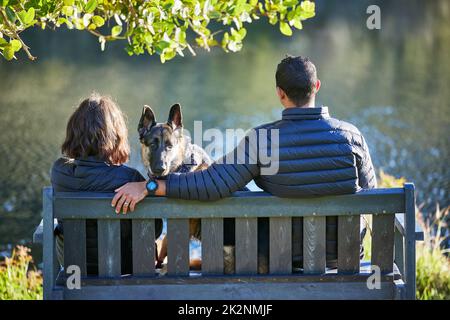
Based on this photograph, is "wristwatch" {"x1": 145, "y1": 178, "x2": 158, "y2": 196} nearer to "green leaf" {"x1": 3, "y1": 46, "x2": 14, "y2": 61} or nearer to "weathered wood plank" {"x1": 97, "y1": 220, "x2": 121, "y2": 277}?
"weathered wood plank" {"x1": 97, "y1": 220, "x2": 121, "y2": 277}

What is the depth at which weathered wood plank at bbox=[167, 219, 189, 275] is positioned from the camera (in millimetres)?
4027

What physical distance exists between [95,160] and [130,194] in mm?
517

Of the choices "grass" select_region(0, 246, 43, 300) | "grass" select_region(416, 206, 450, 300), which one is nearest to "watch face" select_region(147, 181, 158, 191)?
"grass" select_region(0, 246, 43, 300)

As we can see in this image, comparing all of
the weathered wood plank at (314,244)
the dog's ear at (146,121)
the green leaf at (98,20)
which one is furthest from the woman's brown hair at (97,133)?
the weathered wood plank at (314,244)

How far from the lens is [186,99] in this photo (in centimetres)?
1720

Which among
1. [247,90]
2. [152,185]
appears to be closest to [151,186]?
[152,185]

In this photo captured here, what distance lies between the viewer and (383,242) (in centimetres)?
413

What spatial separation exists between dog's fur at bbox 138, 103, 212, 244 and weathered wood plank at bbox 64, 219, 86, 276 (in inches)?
22.2

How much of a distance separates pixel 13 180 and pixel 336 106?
24.8 ft

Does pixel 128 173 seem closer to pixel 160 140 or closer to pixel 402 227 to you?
pixel 160 140

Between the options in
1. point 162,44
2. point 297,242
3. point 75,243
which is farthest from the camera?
point 162,44

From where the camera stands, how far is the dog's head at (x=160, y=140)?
4483mm

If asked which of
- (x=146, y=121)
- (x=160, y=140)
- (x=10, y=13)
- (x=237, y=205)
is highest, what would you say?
(x=10, y=13)
